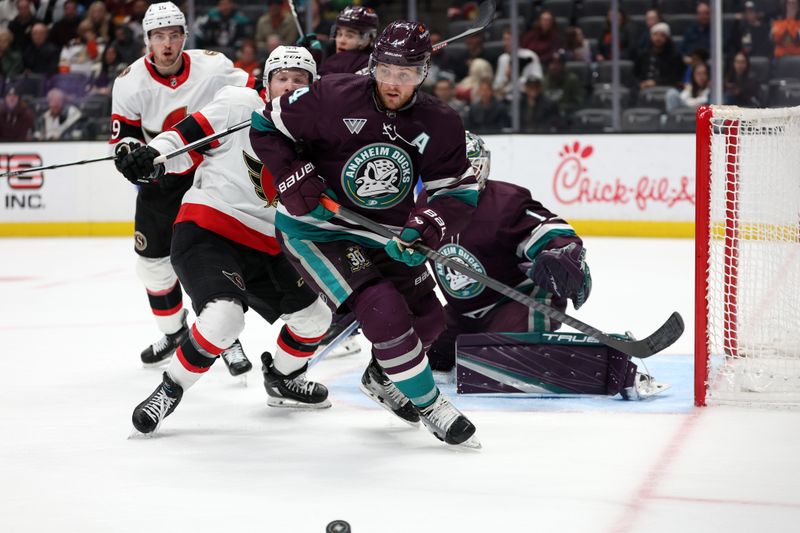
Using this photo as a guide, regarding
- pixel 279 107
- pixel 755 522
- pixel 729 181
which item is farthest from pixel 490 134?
pixel 755 522

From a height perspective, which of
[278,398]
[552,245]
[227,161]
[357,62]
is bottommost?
[278,398]

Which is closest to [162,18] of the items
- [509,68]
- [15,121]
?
[509,68]

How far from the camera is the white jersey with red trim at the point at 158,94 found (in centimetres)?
417

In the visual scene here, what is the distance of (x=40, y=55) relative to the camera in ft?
30.9

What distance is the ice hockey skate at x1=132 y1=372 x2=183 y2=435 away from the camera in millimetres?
3182

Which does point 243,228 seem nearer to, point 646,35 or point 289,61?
point 289,61

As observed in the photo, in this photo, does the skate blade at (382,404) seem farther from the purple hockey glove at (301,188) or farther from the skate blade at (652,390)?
the skate blade at (652,390)

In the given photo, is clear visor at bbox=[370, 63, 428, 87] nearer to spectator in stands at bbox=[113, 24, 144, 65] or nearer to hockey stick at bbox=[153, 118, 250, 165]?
hockey stick at bbox=[153, 118, 250, 165]

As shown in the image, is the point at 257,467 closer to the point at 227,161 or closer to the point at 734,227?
the point at 227,161

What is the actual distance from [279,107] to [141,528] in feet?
3.87

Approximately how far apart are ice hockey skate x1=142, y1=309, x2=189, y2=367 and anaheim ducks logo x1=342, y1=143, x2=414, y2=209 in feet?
4.88

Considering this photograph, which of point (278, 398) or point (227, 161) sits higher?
point (227, 161)

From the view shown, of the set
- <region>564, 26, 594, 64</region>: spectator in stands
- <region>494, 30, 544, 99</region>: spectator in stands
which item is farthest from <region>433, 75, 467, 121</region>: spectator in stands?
<region>564, 26, 594, 64</region>: spectator in stands

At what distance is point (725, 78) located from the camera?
7.94m
